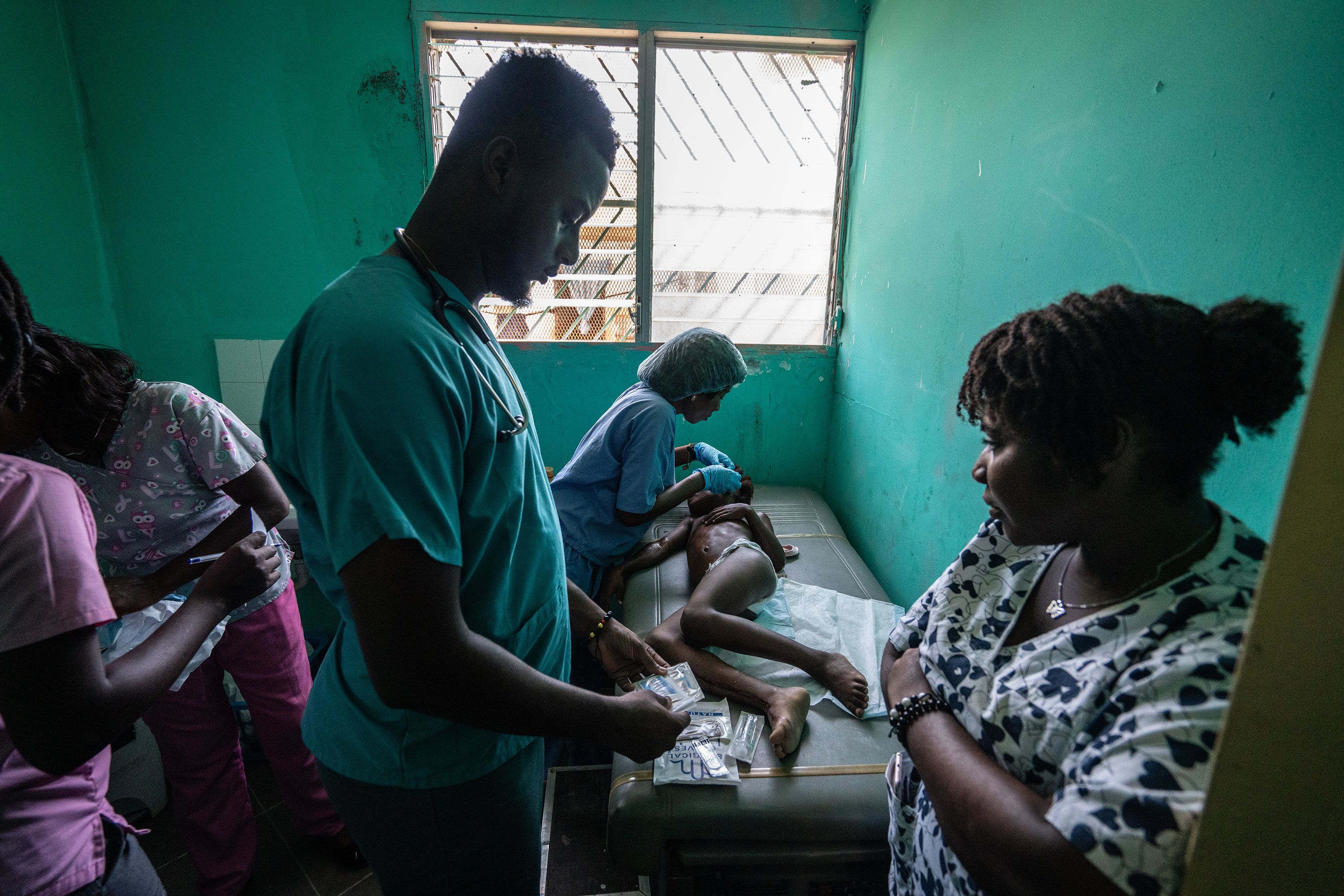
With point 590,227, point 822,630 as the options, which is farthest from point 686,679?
point 590,227

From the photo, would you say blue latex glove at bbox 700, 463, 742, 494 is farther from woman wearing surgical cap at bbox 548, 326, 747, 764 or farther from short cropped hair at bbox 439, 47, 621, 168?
short cropped hair at bbox 439, 47, 621, 168

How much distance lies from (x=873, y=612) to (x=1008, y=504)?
1.41 meters

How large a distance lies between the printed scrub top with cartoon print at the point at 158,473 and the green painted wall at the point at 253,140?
6.18 feet

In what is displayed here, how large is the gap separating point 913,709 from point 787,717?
2.20 feet

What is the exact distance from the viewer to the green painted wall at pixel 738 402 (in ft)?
10.9

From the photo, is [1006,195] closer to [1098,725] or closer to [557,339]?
[1098,725]

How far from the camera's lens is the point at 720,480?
8.90 feet

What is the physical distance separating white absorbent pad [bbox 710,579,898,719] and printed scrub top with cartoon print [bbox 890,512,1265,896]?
75cm

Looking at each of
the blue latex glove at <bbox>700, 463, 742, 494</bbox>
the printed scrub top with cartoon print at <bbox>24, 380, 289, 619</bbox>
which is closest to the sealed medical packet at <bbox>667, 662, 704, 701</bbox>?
the blue latex glove at <bbox>700, 463, 742, 494</bbox>

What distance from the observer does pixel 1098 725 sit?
0.68m

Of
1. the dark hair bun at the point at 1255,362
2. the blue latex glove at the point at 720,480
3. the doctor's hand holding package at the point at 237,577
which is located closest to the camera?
the dark hair bun at the point at 1255,362

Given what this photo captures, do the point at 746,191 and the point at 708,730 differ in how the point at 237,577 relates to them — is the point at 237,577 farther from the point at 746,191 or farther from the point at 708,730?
the point at 746,191

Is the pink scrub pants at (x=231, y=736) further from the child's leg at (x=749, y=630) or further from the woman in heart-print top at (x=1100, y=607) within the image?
the woman in heart-print top at (x=1100, y=607)

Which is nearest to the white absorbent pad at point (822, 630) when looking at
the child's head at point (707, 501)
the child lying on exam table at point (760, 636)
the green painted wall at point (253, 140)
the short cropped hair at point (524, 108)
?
the child lying on exam table at point (760, 636)
